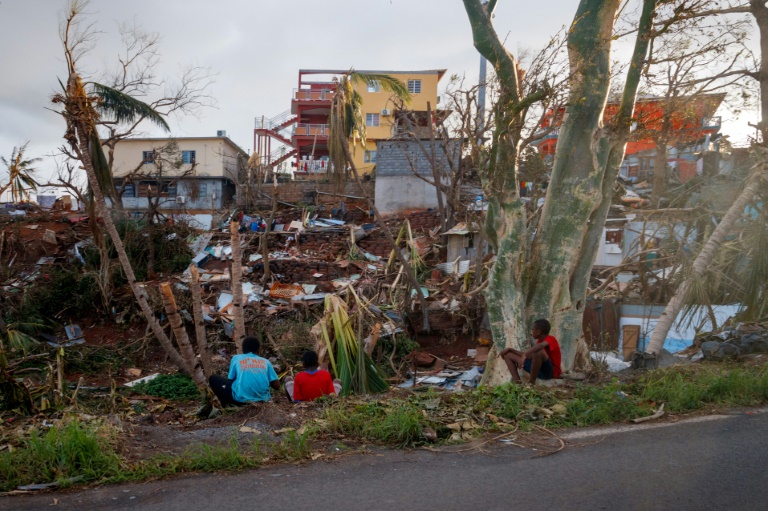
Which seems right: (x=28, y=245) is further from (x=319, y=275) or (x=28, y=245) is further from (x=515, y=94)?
(x=515, y=94)

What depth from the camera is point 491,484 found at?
416 centimetres

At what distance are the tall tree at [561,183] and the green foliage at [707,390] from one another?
2.46 m

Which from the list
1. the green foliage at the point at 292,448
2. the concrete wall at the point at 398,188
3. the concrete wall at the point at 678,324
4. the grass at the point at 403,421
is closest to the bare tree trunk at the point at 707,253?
the grass at the point at 403,421

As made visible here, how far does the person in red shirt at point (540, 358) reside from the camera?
742cm

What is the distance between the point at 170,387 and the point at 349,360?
4500 millimetres

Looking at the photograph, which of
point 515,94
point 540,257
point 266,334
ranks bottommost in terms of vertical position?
point 266,334

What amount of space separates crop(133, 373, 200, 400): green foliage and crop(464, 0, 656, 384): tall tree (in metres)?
6.48

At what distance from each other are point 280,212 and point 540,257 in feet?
63.4

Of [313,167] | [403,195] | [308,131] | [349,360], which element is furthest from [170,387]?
[308,131]

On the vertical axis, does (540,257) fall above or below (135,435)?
above

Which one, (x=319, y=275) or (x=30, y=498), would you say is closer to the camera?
(x=30, y=498)

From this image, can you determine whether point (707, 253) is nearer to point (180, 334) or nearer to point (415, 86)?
point (180, 334)

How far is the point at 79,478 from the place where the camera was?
4.28 meters

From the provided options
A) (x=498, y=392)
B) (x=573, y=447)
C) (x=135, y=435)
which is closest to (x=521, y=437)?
(x=573, y=447)
